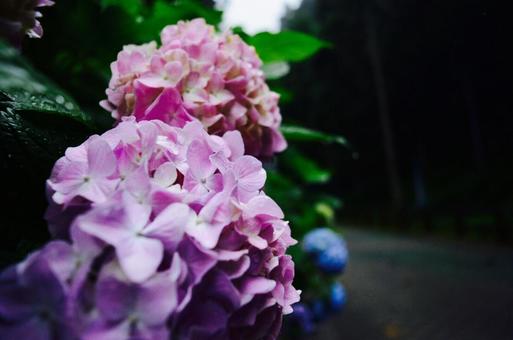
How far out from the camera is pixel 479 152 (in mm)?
11164

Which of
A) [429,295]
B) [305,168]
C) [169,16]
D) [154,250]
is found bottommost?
[429,295]

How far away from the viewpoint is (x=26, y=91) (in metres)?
0.28

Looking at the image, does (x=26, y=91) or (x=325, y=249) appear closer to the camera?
(x=26, y=91)

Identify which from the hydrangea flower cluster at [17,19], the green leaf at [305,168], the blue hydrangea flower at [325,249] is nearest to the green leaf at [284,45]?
the hydrangea flower cluster at [17,19]

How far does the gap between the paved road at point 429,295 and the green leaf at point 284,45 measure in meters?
2.59

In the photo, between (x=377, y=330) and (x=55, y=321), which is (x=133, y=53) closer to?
(x=55, y=321)

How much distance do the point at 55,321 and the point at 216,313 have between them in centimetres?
8

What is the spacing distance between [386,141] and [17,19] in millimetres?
11210

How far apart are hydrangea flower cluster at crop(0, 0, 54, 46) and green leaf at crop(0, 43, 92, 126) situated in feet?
0.14

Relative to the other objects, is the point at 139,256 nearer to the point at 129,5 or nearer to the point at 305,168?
the point at 129,5

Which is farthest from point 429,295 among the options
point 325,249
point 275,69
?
point 275,69

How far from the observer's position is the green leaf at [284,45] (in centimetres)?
63

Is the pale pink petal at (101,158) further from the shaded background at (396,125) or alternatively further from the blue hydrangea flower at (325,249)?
the shaded background at (396,125)

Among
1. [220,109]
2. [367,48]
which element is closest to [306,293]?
[220,109]
